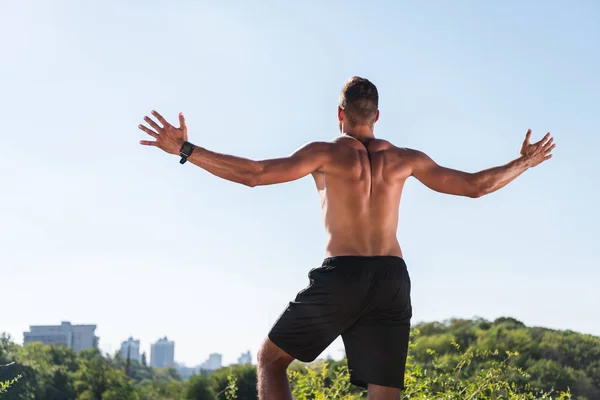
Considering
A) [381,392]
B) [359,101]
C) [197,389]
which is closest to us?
[381,392]

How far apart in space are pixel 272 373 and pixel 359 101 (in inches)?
50.7

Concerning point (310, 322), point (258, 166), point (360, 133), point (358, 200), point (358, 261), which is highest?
point (360, 133)

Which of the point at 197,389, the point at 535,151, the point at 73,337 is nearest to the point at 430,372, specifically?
the point at 535,151

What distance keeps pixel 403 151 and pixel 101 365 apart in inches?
1667

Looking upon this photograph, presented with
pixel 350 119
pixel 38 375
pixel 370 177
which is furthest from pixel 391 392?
pixel 38 375

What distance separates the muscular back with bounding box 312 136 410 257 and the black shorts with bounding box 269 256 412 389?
0.24 ft

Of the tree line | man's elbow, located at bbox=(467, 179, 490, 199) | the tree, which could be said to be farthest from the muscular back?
the tree

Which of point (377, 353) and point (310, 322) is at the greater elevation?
point (310, 322)

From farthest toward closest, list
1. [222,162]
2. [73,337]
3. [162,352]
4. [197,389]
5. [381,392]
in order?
[162,352] → [73,337] → [197,389] → [381,392] → [222,162]

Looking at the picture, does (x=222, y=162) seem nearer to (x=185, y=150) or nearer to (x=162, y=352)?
(x=185, y=150)

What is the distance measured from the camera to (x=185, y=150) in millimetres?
3301

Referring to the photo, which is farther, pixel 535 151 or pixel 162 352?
pixel 162 352

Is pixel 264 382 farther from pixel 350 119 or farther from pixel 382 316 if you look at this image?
pixel 350 119

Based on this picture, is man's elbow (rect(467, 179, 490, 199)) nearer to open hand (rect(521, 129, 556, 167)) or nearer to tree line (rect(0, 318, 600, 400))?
open hand (rect(521, 129, 556, 167))
